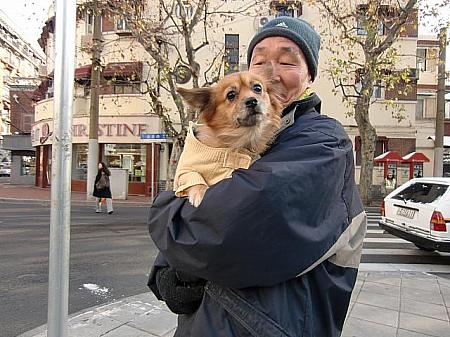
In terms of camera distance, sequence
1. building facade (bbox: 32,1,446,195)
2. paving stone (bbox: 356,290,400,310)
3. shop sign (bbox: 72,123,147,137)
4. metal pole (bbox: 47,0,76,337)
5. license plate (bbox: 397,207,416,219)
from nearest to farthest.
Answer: metal pole (bbox: 47,0,76,337) < paving stone (bbox: 356,290,400,310) < license plate (bbox: 397,207,416,219) < building facade (bbox: 32,1,446,195) < shop sign (bbox: 72,123,147,137)

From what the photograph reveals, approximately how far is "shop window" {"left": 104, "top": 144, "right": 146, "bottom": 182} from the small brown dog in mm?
24026

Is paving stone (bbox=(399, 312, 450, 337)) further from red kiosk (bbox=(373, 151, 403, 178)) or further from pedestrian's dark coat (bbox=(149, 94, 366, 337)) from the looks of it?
red kiosk (bbox=(373, 151, 403, 178))

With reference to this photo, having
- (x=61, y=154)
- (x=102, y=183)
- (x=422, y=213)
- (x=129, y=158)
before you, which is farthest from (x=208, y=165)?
(x=129, y=158)

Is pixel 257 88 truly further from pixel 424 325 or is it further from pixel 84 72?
pixel 84 72

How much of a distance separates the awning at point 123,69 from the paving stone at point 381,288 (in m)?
19.8

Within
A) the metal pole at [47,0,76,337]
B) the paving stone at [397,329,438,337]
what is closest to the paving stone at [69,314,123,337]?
the metal pole at [47,0,76,337]

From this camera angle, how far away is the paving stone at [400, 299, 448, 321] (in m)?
5.30

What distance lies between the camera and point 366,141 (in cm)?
1964

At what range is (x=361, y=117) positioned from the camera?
1930 centimetres

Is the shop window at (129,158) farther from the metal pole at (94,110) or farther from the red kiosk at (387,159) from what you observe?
the red kiosk at (387,159)

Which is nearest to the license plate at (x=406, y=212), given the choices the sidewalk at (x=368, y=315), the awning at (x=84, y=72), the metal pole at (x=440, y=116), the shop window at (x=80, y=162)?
the sidewalk at (x=368, y=315)

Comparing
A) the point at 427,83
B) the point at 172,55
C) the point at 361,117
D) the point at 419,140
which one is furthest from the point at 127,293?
the point at 427,83

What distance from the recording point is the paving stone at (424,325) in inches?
186

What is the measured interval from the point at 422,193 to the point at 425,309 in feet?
13.7
